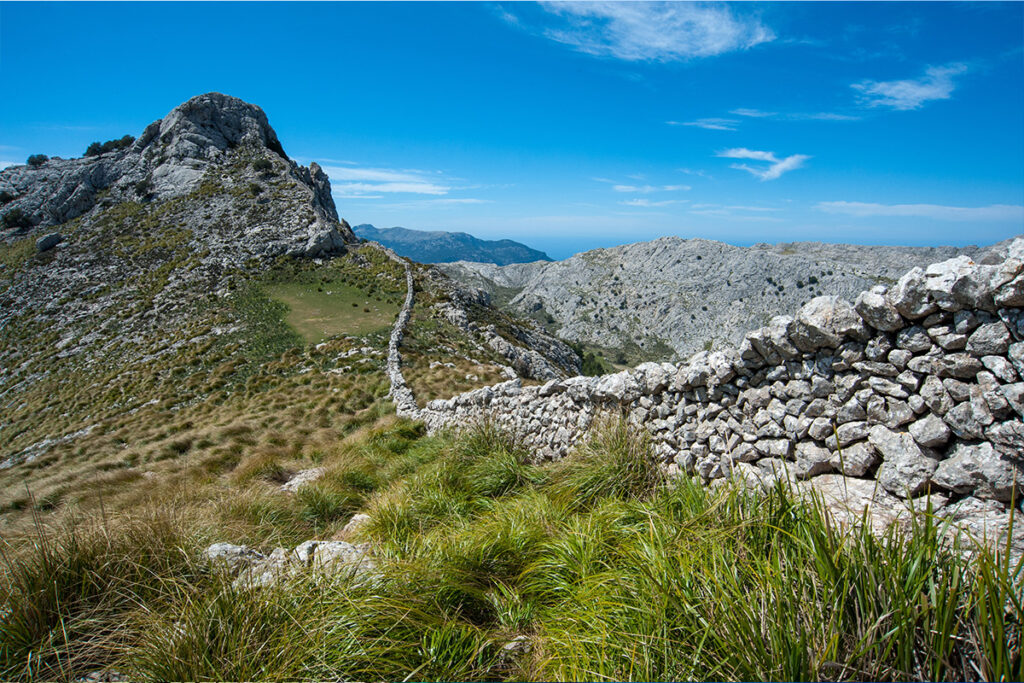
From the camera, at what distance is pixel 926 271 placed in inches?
160

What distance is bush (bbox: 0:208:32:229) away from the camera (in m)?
60.2

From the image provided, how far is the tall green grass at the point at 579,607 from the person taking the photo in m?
2.24

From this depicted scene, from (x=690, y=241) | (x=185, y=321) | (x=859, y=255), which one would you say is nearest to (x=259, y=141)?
(x=185, y=321)

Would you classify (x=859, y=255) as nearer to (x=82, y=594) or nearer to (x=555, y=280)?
(x=555, y=280)

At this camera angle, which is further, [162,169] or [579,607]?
[162,169]

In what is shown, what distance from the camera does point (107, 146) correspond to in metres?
78.8

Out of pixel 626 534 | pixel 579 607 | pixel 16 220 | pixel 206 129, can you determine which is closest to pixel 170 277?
pixel 16 220

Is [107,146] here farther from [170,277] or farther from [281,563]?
[281,563]

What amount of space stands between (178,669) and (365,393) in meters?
17.3

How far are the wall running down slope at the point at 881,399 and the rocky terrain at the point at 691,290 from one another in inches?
5537

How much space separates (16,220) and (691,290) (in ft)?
566

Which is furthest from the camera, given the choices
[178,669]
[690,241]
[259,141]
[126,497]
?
[690,241]

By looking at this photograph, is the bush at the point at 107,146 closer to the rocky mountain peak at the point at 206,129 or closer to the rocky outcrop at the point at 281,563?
the rocky mountain peak at the point at 206,129

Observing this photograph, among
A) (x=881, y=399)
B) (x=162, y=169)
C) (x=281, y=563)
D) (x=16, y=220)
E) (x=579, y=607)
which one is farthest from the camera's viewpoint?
(x=162, y=169)
